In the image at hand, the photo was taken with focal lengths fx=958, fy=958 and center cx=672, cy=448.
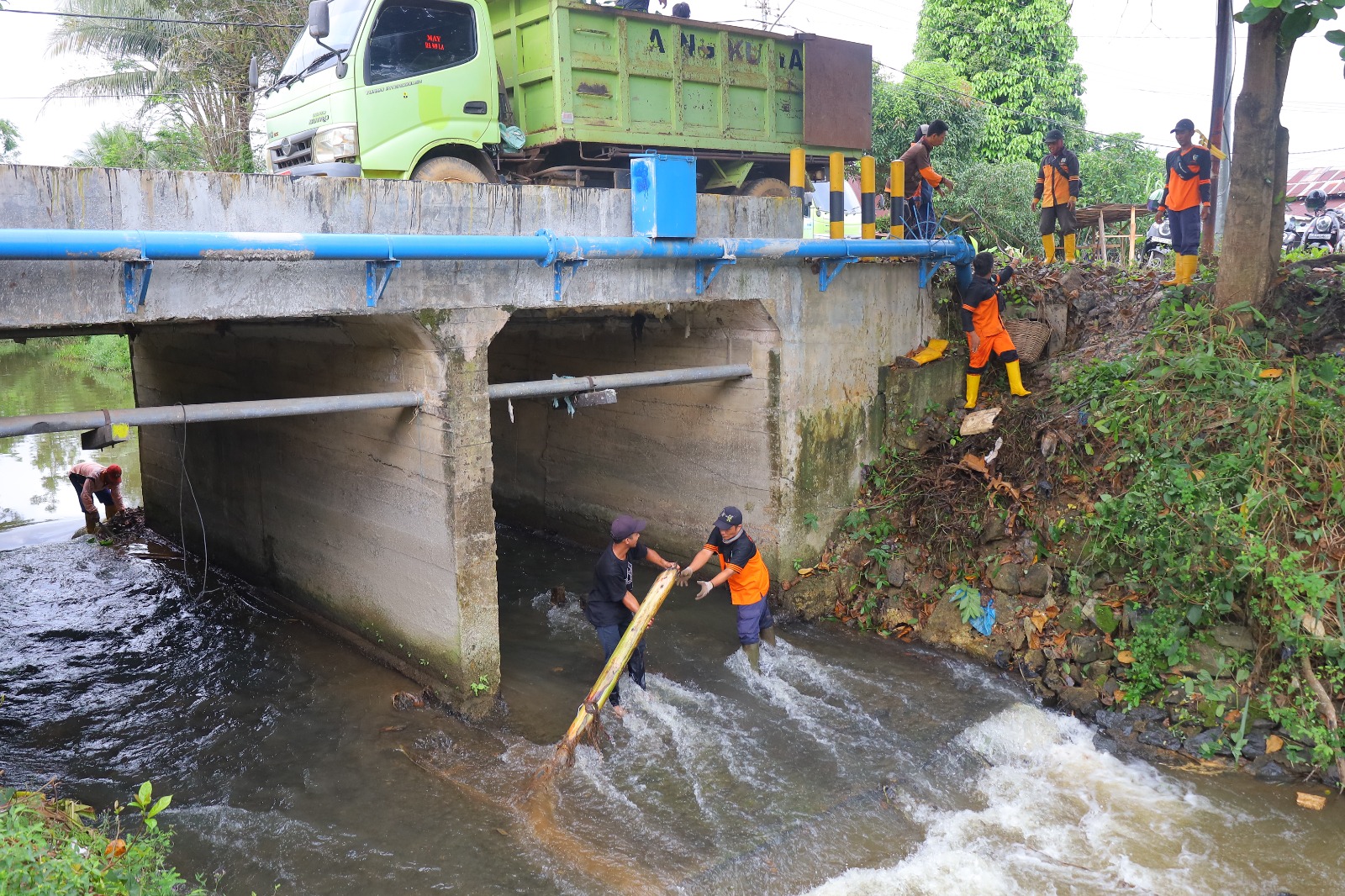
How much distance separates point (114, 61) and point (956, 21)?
18.0m

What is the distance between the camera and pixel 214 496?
10633 millimetres

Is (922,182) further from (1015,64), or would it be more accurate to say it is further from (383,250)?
(1015,64)

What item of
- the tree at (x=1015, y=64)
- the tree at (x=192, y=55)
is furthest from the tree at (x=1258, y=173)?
the tree at (x=192, y=55)

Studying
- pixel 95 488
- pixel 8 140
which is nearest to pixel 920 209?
pixel 95 488

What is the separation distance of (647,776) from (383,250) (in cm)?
391

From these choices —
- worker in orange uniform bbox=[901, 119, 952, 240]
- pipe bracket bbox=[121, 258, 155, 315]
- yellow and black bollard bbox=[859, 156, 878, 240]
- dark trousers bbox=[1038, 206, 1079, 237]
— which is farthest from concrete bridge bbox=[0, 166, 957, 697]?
dark trousers bbox=[1038, 206, 1079, 237]

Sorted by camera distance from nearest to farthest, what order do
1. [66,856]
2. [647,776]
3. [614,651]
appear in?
[66,856] → [647,776] → [614,651]

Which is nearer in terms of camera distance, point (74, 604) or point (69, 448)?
point (74, 604)

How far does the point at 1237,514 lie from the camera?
6.93m

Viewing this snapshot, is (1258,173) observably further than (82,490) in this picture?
No

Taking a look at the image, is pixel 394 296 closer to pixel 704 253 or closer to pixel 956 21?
pixel 704 253

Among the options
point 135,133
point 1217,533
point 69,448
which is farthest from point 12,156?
point 1217,533

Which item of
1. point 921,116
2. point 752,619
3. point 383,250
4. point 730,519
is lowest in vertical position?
point 752,619

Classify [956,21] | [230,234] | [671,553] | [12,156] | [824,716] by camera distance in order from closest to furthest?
[230,234] < [824,716] < [671,553] < [956,21] < [12,156]
